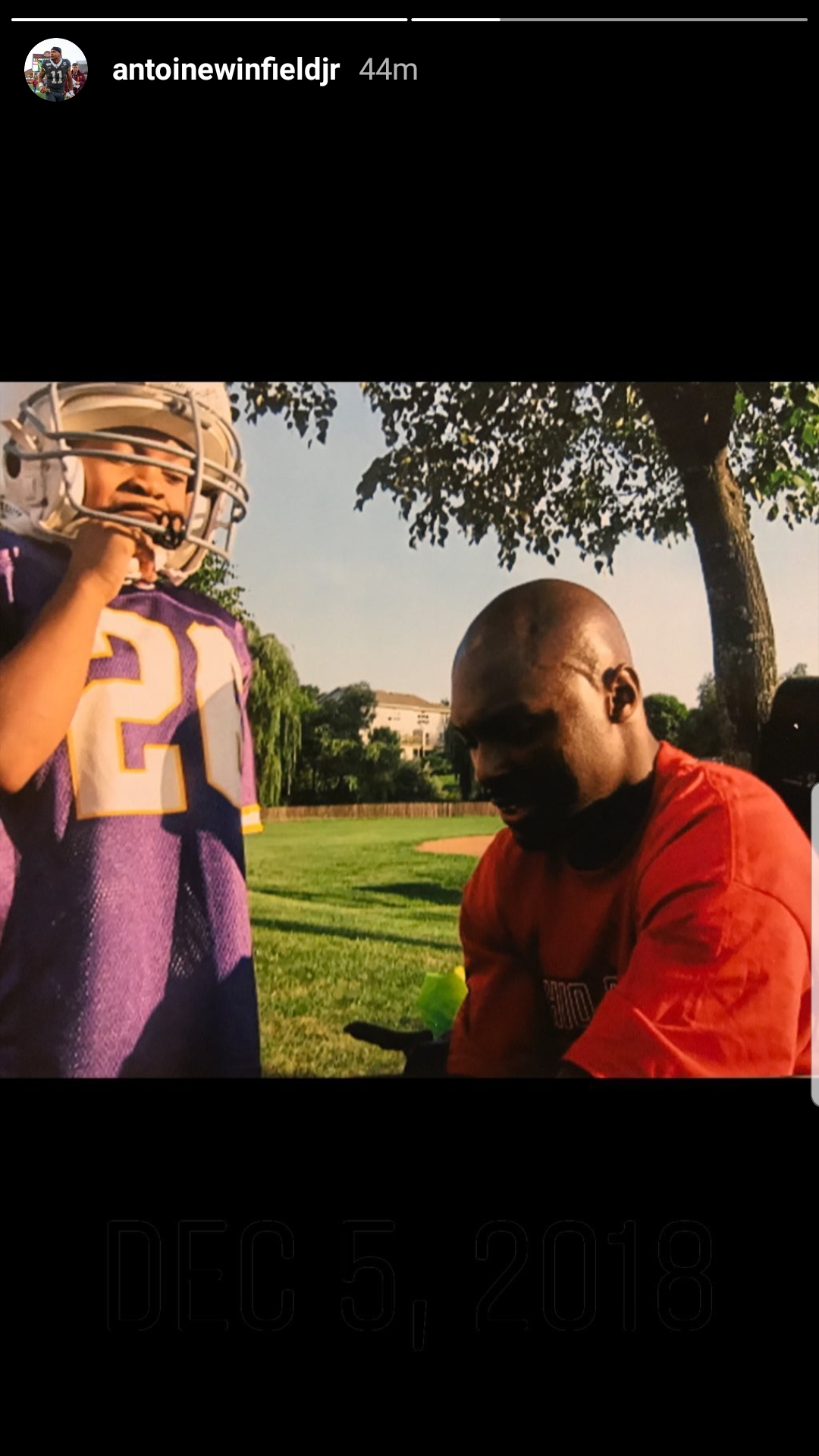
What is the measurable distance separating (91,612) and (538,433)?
1011 mm

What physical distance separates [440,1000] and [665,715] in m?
0.75

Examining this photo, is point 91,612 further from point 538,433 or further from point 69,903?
point 538,433

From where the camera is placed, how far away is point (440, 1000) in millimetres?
2195

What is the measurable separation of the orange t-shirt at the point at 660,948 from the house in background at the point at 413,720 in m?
0.25

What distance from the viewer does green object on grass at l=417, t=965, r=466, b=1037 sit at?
220 centimetres

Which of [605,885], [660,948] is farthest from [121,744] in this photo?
[660,948]

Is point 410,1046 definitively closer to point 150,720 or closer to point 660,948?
point 660,948

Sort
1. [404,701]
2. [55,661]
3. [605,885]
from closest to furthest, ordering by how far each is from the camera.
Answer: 1. [55,661]
2. [605,885]
3. [404,701]

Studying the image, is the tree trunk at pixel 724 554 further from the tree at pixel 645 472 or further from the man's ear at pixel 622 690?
Answer: the man's ear at pixel 622 690

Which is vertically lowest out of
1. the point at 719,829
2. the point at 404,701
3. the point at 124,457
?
the point at 719,829

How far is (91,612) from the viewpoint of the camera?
2053mm
